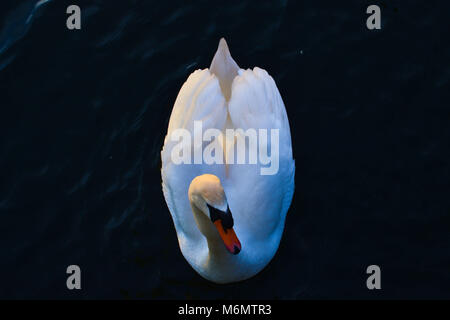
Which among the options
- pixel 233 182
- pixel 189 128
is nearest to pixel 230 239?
pixel 233 182

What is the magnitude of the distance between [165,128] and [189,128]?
1.90 metres

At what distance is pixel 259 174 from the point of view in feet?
24.9

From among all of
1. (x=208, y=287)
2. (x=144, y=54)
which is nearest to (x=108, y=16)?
(x=144, y=54)

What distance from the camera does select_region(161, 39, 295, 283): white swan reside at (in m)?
7.59

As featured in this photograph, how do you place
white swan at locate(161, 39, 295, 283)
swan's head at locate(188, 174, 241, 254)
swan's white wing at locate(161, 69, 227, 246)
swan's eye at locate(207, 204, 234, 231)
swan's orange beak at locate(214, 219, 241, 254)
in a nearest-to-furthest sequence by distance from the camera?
swan's head at locate(188, 174, 241, 254) → swan's eye at locate(207, 204, 234, 231) → swan's orange beak at locate(214, 219, 241, 254) → white swan at locate(161, 39, 295, 283) → swan's white wing at locate(161, 69, 227, 246)

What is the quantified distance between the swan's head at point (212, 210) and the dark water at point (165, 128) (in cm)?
148

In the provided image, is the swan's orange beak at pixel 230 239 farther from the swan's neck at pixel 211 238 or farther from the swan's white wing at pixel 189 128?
the swan's white wing at pixel 189 128

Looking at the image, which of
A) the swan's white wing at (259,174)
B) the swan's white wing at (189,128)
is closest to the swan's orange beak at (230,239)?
the swan's white wing at (259,174)

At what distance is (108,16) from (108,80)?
1.33 metres

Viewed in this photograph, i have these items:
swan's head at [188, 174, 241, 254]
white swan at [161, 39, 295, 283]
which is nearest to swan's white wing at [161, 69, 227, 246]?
white swan at [161, 39, 295, 283]

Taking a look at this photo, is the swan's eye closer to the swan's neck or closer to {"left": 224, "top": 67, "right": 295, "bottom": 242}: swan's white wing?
the swan's neck

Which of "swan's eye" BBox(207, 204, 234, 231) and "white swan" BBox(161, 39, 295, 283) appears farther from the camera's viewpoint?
"white swan" BBox(161, 39, 295, 283)
